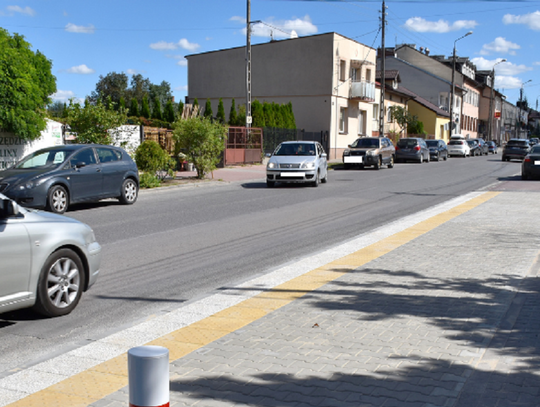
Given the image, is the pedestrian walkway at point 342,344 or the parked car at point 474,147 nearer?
the pedestrian walkway at point 342,344

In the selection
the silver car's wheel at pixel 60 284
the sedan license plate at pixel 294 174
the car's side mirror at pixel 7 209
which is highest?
the car's side mirror at pixel 7 209

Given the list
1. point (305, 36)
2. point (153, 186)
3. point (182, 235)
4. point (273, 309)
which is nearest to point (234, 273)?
point (273, 309)

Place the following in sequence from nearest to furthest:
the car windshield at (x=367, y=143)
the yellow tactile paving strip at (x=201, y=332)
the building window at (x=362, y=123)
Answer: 1. the yellow tactile paving strip at (x=201, y=332)
2. the car windshield at (x=367, y=143)
3. the building window at (x=362, y=123)

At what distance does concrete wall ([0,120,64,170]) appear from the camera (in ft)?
60.1

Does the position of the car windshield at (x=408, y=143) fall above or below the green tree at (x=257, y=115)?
below

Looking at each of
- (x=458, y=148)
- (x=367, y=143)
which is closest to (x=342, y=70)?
A: (x=367, y=143)

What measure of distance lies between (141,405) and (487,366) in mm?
2711

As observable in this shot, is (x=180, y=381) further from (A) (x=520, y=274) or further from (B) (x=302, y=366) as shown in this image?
(A) (x=520, y=274)

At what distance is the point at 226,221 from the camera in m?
11.9

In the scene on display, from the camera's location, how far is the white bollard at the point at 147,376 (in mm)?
2350

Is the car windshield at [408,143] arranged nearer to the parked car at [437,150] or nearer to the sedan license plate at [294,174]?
the parked car at [437,150]

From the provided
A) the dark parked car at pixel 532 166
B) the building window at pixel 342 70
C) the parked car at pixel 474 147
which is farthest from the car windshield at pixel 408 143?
the parked car at pixel 474 147

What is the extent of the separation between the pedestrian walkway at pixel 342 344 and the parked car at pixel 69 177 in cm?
723

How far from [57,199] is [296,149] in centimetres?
1052
